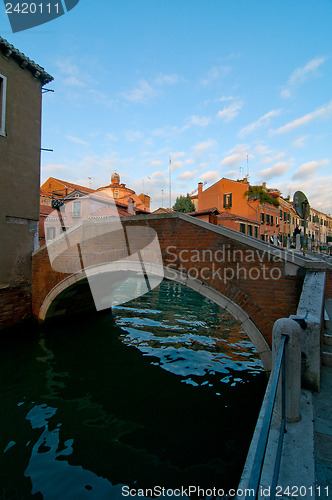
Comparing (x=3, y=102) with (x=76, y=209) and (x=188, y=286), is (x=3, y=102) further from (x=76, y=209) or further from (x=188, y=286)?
(x=76, y=209)

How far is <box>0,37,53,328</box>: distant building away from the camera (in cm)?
862

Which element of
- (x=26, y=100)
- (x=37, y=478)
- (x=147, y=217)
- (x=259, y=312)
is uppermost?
(x=26, y=100)

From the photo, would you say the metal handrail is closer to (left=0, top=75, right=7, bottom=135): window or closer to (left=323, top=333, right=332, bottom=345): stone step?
(left=323, top=333, right=332, bottom=345): stone step

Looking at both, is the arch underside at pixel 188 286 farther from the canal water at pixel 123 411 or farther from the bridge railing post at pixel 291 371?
the bridge railing post at pixel 291 371

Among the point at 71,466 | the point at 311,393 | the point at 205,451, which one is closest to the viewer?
the point at 311,393

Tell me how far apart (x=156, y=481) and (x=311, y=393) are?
8.16ft

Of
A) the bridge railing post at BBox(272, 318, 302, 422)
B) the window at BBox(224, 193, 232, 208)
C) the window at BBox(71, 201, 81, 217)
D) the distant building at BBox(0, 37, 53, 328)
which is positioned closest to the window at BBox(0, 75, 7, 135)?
the distant building at BBox(0, 37, 53, 328)

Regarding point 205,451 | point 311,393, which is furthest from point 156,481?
point 311,393

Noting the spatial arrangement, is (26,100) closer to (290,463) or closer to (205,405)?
(205,405)

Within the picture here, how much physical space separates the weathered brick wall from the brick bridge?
4132mm

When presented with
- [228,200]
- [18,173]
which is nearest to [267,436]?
[18,173]

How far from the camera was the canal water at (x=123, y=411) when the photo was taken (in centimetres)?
381

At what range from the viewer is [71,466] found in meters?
3.98

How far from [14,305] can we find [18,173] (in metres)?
4.48
